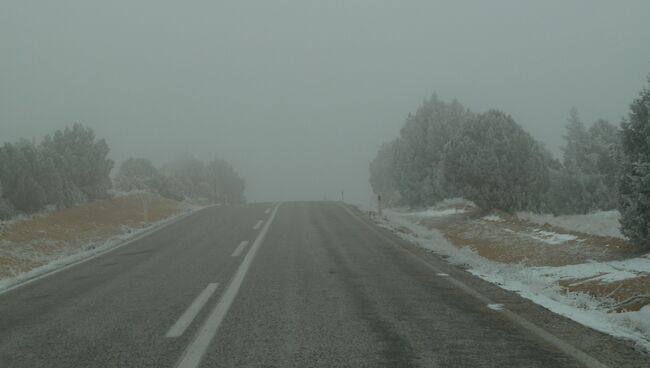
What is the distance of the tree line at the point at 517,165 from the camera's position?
1021cm

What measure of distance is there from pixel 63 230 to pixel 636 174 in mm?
18500

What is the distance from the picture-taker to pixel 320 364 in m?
4.46

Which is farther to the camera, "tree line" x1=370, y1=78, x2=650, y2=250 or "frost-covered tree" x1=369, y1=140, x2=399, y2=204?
"frost-covered tree" x1=369, y1=140, x2=399, y2=204

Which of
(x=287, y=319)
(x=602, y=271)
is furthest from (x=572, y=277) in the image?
(x=287, y=319)

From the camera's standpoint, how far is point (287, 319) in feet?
19.8

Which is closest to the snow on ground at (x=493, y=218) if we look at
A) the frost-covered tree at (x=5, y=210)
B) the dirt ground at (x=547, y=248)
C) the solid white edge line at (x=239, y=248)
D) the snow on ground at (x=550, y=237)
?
the dirt ground at (x=547, y=248)

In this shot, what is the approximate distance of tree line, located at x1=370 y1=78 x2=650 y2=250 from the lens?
402 inches

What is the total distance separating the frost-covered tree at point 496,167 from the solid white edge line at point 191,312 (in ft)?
46.9

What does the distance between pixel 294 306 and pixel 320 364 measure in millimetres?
2261

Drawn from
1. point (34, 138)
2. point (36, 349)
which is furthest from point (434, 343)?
point (34, 138)

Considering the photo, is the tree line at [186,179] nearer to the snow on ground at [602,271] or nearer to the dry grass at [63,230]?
the dry grass at [63,230]

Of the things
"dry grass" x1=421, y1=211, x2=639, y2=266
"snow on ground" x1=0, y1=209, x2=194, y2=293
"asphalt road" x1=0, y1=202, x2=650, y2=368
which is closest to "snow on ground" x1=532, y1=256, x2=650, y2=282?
"dry grass" x1=421, y1=211, x2=639, y2=266

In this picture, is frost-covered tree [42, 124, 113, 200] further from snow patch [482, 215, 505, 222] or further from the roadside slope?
snow patch [482, 215, 505, 222]

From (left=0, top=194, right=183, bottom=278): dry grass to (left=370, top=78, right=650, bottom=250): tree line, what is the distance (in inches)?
526
